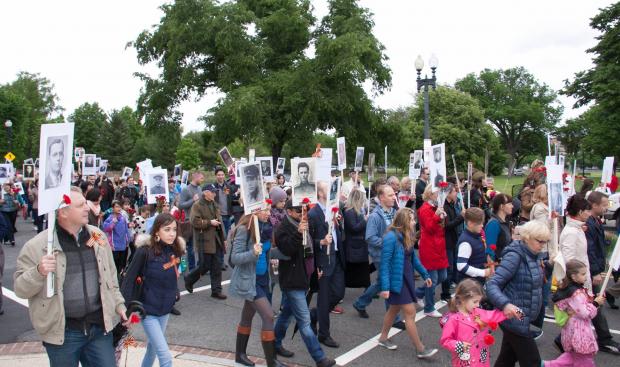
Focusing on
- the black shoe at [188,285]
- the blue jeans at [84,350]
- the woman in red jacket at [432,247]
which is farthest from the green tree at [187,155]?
the blue jeans at [84,350]

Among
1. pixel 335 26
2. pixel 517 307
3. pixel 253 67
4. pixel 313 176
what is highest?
pixel 335 26

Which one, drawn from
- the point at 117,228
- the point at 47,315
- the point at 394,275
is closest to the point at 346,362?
the point at 394,275

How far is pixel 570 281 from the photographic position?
4797mm

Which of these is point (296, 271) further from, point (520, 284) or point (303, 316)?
point (520, 284)

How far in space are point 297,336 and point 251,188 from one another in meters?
2.28

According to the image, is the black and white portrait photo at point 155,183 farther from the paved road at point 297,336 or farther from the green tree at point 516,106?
the green tree at point 516,106

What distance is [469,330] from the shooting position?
420 cm

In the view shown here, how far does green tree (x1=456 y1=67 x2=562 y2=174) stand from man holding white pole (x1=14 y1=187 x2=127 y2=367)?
3277 inches

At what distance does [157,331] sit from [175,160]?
76.7 meters

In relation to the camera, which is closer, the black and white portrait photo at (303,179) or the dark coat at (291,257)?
the dark coat at (291,257)

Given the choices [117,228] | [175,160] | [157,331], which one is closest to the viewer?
[157,331]

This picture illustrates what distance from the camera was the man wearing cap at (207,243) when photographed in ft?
28.1

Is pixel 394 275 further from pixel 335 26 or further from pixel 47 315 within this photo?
pixel 335 26

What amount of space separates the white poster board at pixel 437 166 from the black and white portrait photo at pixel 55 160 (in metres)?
5.34
